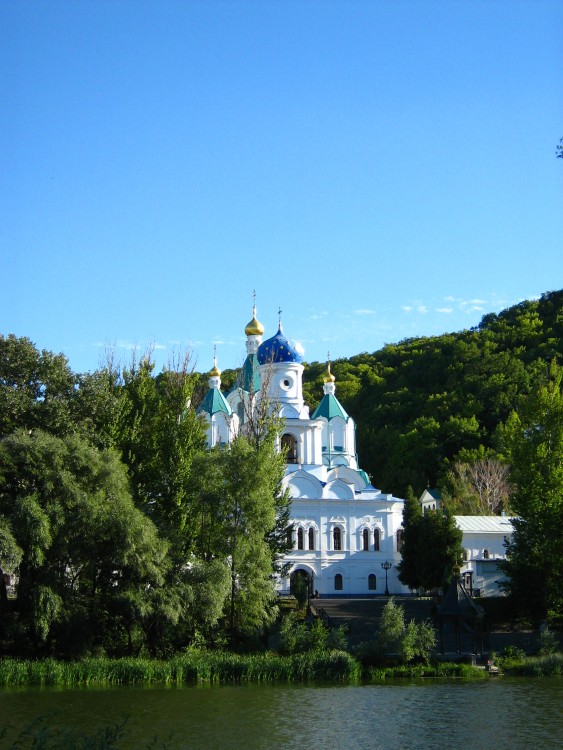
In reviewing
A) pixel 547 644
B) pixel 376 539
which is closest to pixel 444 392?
pixel 376 539

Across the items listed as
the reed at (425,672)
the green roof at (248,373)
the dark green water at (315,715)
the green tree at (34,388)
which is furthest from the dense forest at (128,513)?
the green roof at (248,373)

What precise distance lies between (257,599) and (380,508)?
1612cm

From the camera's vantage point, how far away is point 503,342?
7119 centimetres

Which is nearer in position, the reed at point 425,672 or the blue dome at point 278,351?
the reed at point 425,672

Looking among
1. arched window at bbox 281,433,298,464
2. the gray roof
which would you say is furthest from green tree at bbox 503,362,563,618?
arched window at bbox 281,433,298,464

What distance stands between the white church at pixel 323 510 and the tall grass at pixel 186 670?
14.2 metres

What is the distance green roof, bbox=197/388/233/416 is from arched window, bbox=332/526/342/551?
24.1ft

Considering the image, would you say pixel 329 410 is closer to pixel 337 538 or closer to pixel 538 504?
pixel 337 538

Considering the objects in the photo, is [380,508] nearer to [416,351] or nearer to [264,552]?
[264,552]

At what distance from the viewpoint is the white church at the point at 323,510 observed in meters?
41.8

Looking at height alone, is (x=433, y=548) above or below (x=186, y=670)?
above

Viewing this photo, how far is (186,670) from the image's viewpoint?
24578 millimetres

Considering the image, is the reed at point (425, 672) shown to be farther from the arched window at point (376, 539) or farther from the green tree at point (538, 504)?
the arched window at point (376, 539)

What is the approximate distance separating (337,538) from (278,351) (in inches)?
360
